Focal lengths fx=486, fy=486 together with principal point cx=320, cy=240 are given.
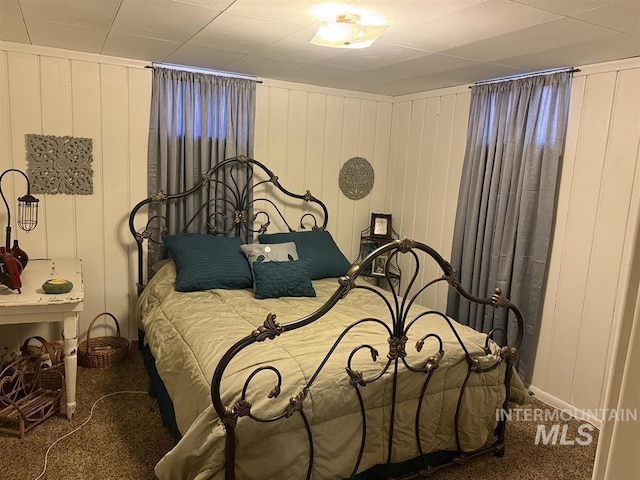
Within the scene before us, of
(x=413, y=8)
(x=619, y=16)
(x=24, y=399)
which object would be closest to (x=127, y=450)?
(x=24, y=399)

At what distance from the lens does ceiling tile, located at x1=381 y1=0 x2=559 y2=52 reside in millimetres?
2045

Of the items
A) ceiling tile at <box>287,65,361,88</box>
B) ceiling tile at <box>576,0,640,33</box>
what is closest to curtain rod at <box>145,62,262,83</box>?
ceiling tile at <box>287,65,361,88</box>

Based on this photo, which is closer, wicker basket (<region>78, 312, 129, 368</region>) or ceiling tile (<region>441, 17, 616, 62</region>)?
ceiling tile (<region>441, 17, 616, 62</region>)

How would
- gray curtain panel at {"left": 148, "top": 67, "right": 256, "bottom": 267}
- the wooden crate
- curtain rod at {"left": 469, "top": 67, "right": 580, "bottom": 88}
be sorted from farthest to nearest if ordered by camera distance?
gray curtain panel at {"left": 148, "top": 67, "right": 256, "bottom": 267} → curtain rod at {"left": 469, "top": 67, "right": 580, "bottom": 88} → the wooden crate

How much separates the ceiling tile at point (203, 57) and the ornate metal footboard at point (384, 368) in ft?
5.78

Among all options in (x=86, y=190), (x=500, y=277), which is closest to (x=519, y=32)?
(x=500, y=277)

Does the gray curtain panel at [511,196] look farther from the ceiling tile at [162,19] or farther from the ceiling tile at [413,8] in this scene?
the ceiling tile at [162,19]

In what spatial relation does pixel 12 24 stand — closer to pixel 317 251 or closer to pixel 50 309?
pixel 50 309

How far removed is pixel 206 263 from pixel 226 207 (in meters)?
0.73

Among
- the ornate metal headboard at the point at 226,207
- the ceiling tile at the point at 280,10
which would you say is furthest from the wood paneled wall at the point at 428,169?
the ceiling tile at the point at 280,10

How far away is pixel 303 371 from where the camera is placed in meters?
1.98

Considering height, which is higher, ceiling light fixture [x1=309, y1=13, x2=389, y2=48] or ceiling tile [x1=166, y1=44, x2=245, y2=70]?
ceiling tile [x1=166, y1=44, x2=245, y2=70]

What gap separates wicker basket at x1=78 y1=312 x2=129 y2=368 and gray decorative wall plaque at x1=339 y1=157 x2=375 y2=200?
7.21ft

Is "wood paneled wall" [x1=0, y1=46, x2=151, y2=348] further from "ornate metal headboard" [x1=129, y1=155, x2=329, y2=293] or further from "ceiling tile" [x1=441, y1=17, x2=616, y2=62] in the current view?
"ceiling tile" [x1=441, y1=17, x2=616, y2=62]
